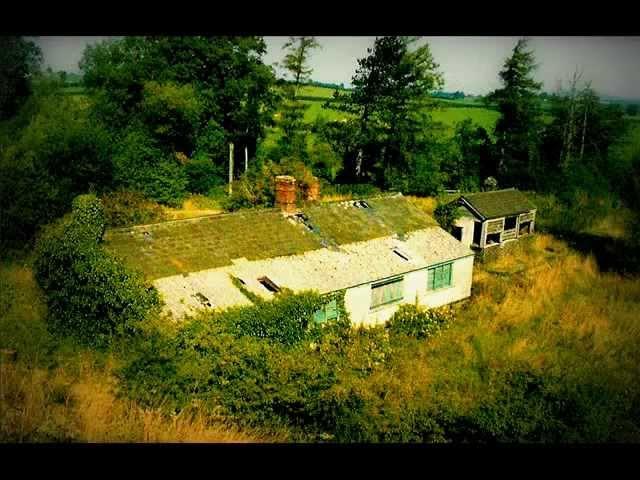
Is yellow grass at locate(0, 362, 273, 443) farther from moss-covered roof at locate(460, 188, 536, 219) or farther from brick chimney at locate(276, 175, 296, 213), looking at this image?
moss-covered roof at locate(460, 188, 536, 219)

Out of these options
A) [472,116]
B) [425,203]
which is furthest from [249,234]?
[472,116]

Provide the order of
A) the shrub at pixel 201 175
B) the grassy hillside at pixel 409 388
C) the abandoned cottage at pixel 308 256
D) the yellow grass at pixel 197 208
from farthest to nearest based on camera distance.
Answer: the shrub at pixel 201 175, the yellow grass at pixel 197 208, the abandoned cottage at pixel 308 256, the grassy hillside at pixel 409 388

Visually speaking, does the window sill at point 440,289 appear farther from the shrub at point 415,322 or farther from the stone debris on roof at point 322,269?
the shrub at point 415,322

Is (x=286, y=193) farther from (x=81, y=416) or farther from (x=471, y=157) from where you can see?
(x=471, y=157)

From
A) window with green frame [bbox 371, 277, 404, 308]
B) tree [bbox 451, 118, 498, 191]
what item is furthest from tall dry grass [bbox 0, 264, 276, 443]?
tree [bbox 451, 118, 498, 191]

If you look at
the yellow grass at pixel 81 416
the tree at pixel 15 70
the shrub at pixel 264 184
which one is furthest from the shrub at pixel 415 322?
the tree at pixel 15 70
